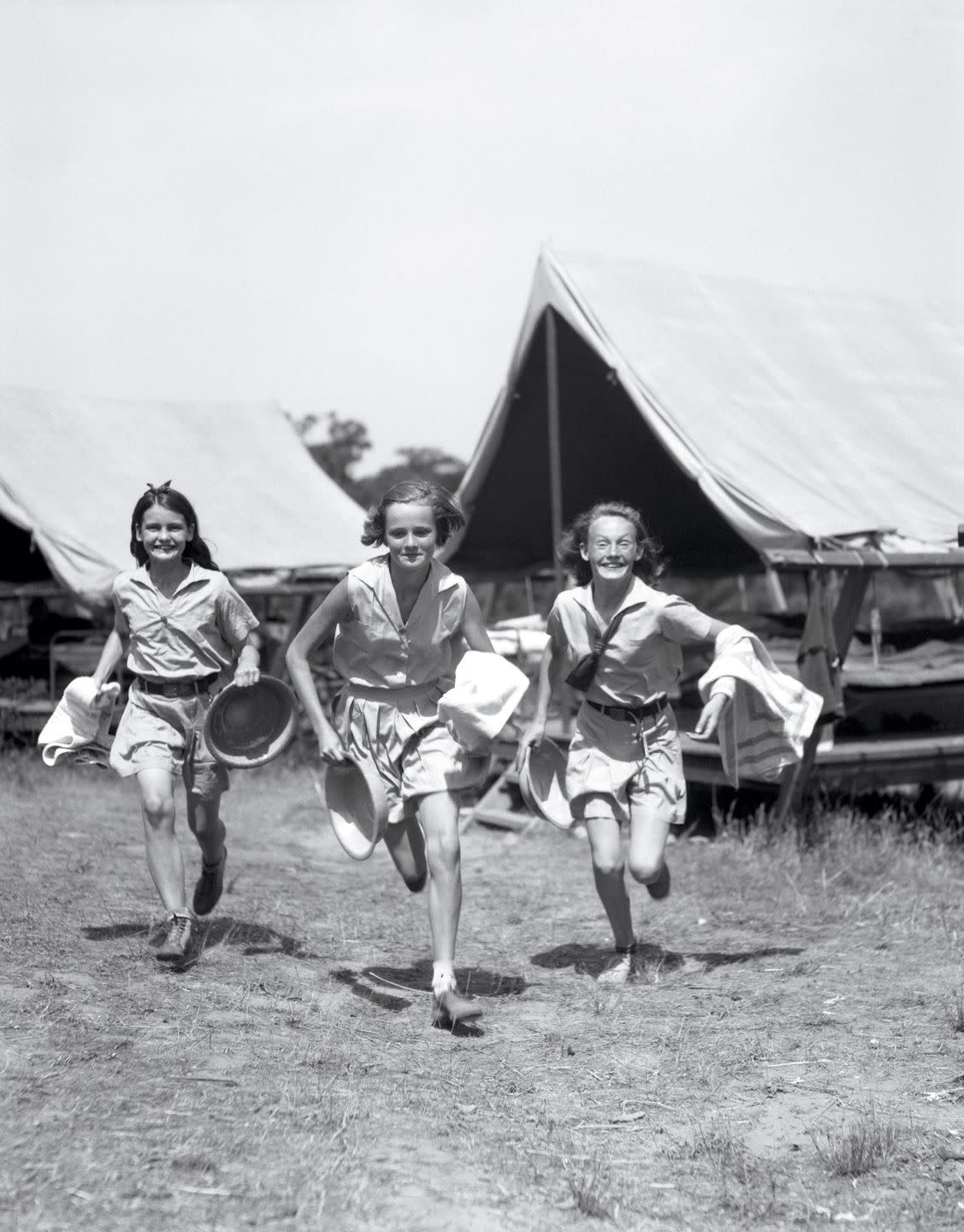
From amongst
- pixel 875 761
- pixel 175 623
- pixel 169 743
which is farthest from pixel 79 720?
pixel 875 761

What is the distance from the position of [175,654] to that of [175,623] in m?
0.11

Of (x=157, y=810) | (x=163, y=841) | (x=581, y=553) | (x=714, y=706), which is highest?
(x=581, y=553)

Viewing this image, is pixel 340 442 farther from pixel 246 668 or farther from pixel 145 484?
pixel 246 668

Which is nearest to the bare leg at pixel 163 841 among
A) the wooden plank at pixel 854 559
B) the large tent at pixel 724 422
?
the wooden plank at pixel 854 559

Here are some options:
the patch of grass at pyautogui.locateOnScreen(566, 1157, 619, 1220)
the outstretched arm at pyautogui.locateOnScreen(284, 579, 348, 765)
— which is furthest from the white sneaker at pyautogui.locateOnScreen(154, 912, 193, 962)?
the patch of grass at pyautogui.locateOnScreen(566, 1157, 619, 1220)

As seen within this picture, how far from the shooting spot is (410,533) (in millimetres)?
4691

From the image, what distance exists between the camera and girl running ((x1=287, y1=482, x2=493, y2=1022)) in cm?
466

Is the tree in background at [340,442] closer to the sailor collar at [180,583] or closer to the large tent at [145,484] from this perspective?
the large tent at [145,484]

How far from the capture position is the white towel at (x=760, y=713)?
520 centimetres

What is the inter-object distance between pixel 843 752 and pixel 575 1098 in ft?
15.6

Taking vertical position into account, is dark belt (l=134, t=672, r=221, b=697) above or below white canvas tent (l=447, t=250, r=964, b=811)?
below

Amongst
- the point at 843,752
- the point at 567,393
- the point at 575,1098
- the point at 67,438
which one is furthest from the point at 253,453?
the point at 575,1098

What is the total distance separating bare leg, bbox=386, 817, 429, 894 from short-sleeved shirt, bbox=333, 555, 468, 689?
0.47 meters

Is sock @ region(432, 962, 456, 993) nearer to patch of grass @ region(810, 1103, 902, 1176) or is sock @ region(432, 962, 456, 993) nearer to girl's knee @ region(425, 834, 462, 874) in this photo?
girl's knee @ region(425, 834, 462, 874)
